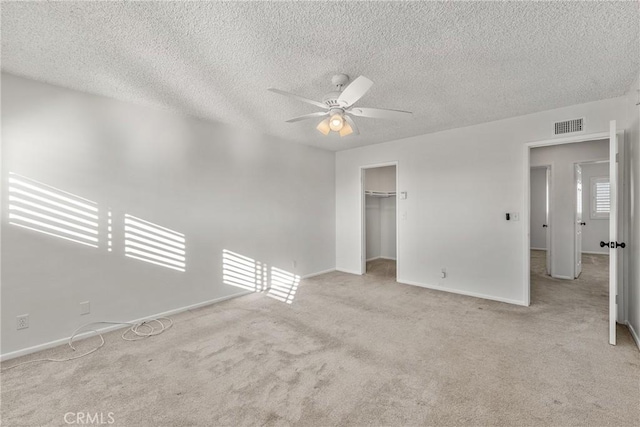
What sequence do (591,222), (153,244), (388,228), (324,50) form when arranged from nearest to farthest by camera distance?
(324,50) < (153,244) < (388,228) < (591,222)

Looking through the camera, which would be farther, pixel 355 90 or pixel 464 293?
pixel 464 293

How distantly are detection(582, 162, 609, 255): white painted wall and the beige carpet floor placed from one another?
5.49 m

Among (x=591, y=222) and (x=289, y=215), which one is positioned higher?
(x=289, y=215)

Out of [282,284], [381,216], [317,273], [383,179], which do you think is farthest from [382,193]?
[282,284]

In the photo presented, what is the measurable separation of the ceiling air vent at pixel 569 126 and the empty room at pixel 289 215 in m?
0.02

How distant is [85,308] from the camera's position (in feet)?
9.30

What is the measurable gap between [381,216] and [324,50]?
5321 millimetres

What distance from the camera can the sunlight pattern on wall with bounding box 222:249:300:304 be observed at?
403 cm

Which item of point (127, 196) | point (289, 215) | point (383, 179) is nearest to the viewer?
point (127, 196)

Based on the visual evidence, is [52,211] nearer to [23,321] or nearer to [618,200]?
[23,321]

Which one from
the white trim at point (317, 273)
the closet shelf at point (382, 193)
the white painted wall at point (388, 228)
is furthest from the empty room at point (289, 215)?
the white painted wall at point (388, 228)

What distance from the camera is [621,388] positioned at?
1.96m

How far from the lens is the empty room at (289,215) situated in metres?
1.82

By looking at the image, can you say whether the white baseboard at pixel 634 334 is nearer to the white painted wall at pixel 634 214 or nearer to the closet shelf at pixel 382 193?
the white painted wall at pixel 634 214
